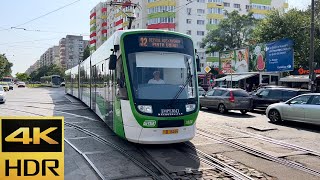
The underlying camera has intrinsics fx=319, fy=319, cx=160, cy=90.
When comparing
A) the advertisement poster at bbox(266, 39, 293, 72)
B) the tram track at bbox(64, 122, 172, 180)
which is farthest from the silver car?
the advertisement poster at bbox(266, 39, 293, 72)

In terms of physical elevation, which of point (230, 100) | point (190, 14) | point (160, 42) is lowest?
point (230, 100)

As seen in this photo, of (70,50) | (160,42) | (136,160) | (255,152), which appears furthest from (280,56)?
(70,50)

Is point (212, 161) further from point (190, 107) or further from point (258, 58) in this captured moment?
point (258, 58)

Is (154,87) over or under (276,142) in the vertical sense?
over

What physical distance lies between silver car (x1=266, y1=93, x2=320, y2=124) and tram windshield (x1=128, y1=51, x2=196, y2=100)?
6.22m

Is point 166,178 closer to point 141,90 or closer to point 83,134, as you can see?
point 141,90

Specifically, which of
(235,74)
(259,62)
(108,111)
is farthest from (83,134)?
(235,74)

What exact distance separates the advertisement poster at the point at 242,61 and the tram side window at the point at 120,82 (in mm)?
30983

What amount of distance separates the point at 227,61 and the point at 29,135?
39182mm

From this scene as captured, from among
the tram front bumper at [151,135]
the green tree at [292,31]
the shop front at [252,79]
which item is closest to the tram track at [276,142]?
the tram front bumper at [151,135]

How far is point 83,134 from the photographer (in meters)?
10.3

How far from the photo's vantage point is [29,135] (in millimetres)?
3170

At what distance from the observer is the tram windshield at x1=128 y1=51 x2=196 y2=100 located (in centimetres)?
775

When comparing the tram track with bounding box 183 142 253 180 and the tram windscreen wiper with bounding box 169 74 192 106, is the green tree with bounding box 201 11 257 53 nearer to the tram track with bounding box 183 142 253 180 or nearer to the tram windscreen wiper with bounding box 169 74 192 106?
the tram windscreen wiper with bounding box 169 74 192 106
